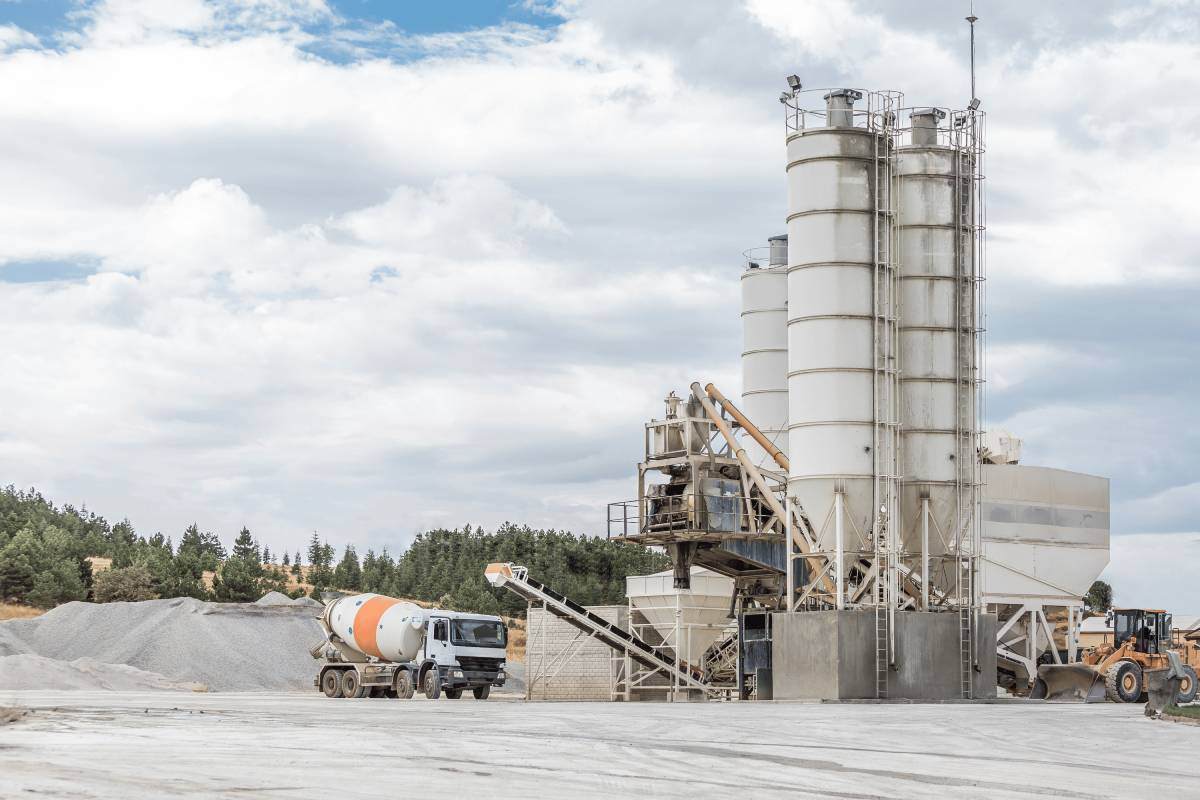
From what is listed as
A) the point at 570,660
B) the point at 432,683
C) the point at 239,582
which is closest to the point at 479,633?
the point at 432,683

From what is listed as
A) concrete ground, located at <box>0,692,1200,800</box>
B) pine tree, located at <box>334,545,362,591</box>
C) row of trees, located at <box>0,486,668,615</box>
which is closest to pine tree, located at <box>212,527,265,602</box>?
row of trees, located at <box>0,486,668,615</box>

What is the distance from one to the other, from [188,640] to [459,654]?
29.5 metres

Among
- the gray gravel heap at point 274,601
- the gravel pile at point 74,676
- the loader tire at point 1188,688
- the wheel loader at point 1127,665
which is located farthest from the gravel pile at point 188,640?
the loader tire at point 1188,688

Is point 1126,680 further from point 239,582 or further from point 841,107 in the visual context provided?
point 239,582

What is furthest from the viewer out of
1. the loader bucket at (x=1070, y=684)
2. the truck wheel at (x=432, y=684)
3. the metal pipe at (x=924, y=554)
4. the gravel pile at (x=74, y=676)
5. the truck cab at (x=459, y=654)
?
the gravel pile at (x=74, y=676)

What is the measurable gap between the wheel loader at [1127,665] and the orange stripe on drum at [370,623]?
70.6 feet

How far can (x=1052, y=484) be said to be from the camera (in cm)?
5628

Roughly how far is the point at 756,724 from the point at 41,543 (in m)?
81.9

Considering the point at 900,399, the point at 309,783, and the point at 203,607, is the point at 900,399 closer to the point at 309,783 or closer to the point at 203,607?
the point at 309,783

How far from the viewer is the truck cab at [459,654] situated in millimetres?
43719

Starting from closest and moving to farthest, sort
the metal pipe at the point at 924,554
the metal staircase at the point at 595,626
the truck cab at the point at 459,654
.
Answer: the truck cab at the point at 459,654, the metal pipe at the point at 924,554, the metal staircase at the point at 595,626

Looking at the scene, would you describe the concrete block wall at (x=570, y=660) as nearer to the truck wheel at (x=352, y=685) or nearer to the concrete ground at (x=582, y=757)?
the truck wheel at (x=352, y=685)

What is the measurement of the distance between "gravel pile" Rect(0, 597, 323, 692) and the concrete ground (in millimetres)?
41456

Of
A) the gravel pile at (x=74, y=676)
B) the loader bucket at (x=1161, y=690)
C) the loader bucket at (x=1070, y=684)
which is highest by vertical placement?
the loader bucket at (x=1161, y=690)
